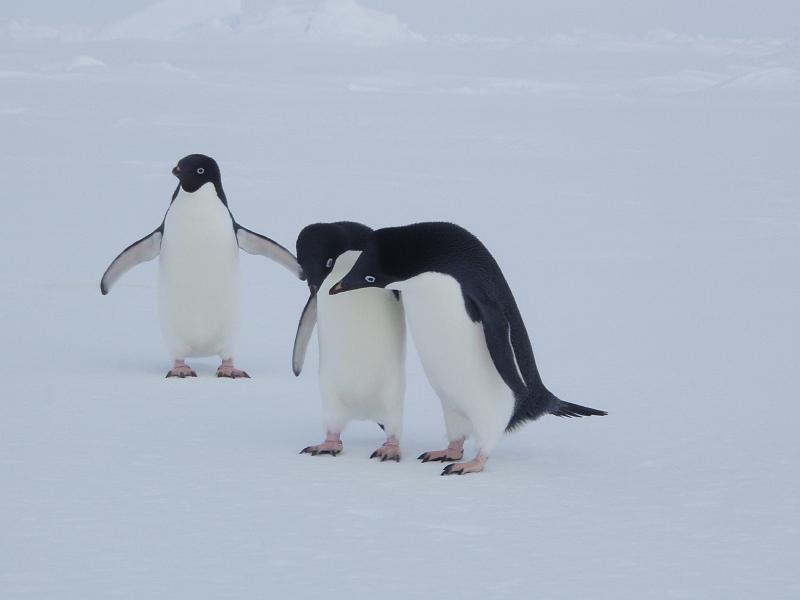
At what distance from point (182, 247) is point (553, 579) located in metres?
2.65

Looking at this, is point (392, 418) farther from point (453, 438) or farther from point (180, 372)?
point (180, 372)

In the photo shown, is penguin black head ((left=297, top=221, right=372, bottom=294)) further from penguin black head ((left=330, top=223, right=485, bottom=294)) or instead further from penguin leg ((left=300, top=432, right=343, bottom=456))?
penguin leg ((left=300, top=432, right=343, bottom=456))

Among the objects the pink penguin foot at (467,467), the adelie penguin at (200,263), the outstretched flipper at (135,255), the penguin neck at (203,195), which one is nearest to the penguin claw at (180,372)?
the adelie penguin at (200,263)

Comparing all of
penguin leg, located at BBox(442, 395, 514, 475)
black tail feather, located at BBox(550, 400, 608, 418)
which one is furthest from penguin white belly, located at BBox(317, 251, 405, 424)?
black tail feather, located at BBox(550, 400, 608, 418)

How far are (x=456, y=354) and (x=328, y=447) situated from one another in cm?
50

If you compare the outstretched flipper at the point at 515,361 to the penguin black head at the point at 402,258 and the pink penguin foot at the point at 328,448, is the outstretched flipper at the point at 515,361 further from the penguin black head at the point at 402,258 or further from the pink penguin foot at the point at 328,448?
the pink penguin foot at the point at 328,448

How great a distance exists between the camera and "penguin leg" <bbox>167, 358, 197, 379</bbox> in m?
4.79

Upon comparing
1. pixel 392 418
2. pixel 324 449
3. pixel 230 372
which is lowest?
pixel 230 372

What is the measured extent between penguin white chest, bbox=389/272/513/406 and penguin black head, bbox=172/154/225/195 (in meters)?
1.60

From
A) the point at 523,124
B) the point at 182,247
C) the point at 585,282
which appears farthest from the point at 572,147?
the point at 182,247

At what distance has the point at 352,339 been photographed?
342cm

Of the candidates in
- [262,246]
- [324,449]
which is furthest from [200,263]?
[324,449]

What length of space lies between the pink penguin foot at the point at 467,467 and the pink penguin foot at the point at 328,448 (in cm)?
36

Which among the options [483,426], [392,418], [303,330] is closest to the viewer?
[483,426]
